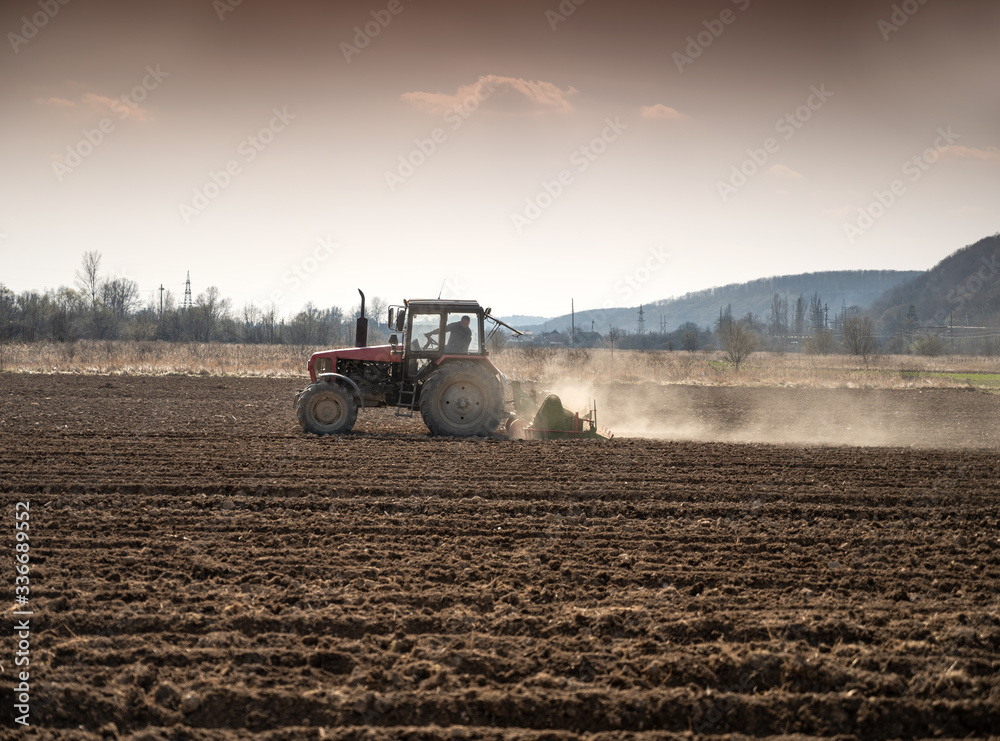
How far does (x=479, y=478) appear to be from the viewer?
8398mm

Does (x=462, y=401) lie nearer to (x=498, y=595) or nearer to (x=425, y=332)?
(x=425, y=332)

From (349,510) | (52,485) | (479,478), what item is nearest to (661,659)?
(349,510)

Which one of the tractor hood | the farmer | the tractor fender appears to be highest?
the farmer

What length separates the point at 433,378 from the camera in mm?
11367

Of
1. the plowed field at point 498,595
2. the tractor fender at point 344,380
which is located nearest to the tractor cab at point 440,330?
the tractor fender at point 344,380

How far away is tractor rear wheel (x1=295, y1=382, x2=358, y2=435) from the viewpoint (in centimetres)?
1141

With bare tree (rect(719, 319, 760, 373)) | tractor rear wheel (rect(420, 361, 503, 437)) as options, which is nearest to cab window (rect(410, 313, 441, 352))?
tractor rear wheel (rect(420, 361, 503, 437))

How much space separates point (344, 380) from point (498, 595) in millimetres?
7262

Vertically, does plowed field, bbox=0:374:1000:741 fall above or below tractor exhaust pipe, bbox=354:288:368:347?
below

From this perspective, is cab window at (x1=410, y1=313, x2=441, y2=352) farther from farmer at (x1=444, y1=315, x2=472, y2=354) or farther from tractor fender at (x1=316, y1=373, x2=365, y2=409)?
tractor fender at (x1=316, y1=373, x2=365, y2=409)

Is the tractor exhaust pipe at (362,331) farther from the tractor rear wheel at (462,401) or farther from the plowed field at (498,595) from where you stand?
the plowed field at (498,595)

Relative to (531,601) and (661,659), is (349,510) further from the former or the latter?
(661,659)

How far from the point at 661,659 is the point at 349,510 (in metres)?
3.96

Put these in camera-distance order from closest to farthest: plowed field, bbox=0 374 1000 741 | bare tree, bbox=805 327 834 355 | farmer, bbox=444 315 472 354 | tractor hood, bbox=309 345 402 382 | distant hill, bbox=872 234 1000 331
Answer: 1. plowed field, bbox=0 374 1000 741
2. farmer, bbox=444 315 472 354
3. tractor hood, bbox=309 345 402 382
4. bare tree, bbox=805 327 834 355
5. distant hill, bbox=872 234 1000 331
